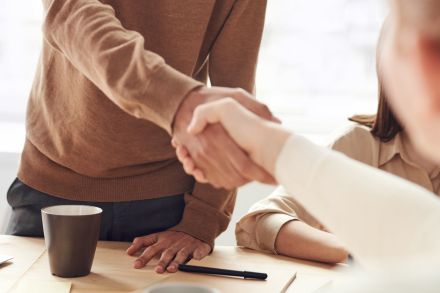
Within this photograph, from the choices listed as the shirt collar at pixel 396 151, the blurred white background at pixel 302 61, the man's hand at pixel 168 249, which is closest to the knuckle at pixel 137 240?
the man's hand at pixel 168 249

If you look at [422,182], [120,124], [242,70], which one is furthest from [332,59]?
[120,124]

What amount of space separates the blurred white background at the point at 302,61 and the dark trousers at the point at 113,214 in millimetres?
1389

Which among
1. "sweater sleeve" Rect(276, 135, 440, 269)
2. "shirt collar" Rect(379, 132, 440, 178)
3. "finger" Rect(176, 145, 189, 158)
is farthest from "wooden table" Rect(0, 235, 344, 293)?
"shirt collar" Rect(379, 132, 440, 178)

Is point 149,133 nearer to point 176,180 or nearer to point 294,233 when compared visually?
point 176,180

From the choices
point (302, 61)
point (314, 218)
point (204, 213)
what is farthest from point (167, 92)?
point (302, 61)

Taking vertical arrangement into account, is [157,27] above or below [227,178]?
above

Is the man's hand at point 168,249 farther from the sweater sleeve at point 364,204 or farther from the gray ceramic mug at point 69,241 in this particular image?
the sweater sleeve at point 364,204

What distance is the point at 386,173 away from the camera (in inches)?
37.1

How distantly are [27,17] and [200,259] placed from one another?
180 centimetres

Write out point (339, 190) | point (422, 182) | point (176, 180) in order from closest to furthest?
point (339, 190) < point (176, 180) < point (422, 182)

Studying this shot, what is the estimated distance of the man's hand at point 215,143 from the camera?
4.09ft

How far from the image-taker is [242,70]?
165 centimetres

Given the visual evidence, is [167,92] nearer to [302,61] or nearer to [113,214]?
[113,214]

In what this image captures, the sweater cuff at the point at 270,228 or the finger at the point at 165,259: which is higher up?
the finger at the point at 165,259
